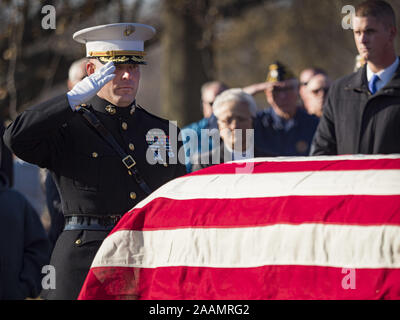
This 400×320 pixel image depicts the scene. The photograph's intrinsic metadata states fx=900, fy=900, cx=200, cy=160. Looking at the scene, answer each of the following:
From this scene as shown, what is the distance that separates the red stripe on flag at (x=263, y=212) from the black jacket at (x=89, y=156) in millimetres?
448

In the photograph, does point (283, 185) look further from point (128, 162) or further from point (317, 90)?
point (317, 90)

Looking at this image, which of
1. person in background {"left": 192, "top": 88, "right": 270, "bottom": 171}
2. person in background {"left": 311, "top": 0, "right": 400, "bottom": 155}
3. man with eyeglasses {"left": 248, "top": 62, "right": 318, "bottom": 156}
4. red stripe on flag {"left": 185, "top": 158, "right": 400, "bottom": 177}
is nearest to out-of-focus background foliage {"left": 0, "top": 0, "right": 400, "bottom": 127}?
man with eyeglasses {"left": 248, "top": 62, "right": 318, "bottom": 156}

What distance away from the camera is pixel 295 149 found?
7.35 metres

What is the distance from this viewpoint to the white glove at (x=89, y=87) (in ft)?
12.0

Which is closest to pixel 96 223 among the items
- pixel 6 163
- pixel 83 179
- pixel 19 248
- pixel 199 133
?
pixel 83 179

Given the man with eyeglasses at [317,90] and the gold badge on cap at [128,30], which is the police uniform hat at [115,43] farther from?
the man with eyeglasses at [317,90]

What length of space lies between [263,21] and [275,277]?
22.5 meters

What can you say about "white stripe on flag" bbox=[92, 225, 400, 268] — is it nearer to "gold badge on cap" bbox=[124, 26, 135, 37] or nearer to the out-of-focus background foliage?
"gold badge on cap" bbox=[124, 26, 135, 37]

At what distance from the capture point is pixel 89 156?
12.7ft

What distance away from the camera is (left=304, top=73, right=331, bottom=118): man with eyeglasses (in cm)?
723

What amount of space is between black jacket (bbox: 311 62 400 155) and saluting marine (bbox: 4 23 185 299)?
1.30 meters

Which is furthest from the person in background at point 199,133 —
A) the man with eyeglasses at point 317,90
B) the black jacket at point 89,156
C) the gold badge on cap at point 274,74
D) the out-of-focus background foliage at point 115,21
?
the out-of-focus background foliage at point 115,21
